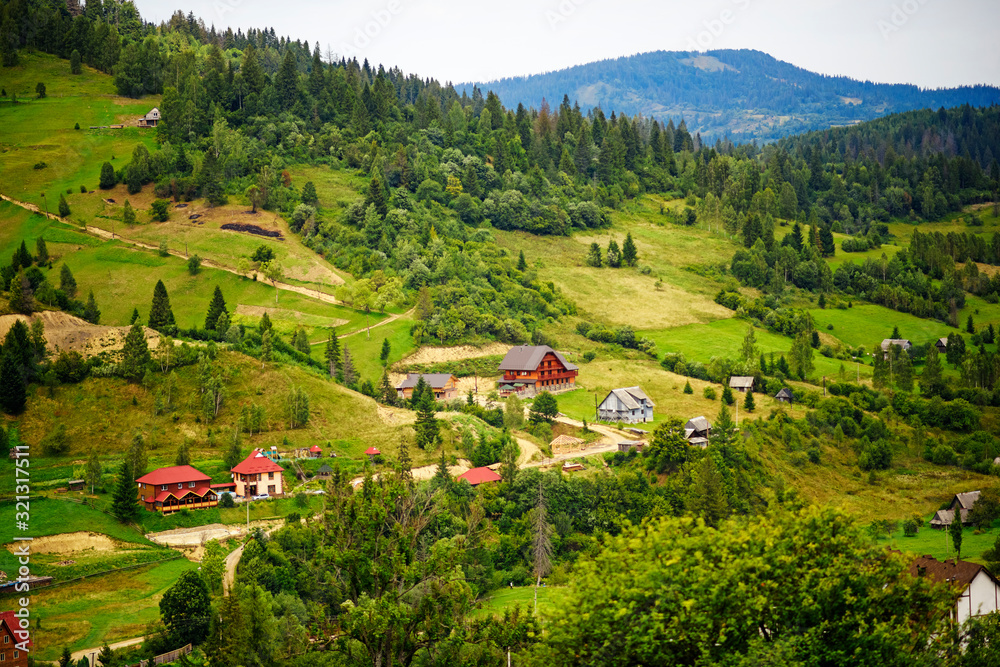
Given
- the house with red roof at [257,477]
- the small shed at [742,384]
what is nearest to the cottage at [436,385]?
the house with red roof at [257,477]

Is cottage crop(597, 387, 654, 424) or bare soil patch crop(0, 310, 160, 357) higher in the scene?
bare soil patch crop(0, 310, 160, 357)

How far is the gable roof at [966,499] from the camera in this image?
6206 centimetres

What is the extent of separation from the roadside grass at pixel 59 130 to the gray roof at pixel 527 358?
5871cm

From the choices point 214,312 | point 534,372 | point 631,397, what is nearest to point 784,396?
point 631,397

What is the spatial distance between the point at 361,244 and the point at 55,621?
69.7 metres

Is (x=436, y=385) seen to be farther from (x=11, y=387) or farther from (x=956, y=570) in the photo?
(x=956, y=570)

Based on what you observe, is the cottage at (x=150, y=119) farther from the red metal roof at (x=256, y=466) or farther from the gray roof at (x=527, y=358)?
the red metal roof at (x=256, y=466)

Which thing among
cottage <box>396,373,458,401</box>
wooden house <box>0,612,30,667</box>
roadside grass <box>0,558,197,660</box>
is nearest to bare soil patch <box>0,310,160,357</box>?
cottage <box>396,373,458,401</box>

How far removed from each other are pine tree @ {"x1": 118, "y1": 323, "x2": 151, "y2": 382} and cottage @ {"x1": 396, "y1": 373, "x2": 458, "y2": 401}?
23785 millimetres

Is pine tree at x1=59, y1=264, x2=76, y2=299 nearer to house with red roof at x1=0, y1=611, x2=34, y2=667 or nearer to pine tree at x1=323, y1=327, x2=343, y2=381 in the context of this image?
pine tree at x1=323, y1=327, x2=343, y2=381

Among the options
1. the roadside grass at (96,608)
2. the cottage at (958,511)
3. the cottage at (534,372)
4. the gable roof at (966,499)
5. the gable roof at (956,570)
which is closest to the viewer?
the roadside grass at (96,608)

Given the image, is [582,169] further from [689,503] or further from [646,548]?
[646,548]

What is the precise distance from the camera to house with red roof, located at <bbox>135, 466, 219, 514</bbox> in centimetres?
5172

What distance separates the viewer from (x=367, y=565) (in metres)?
23.5
